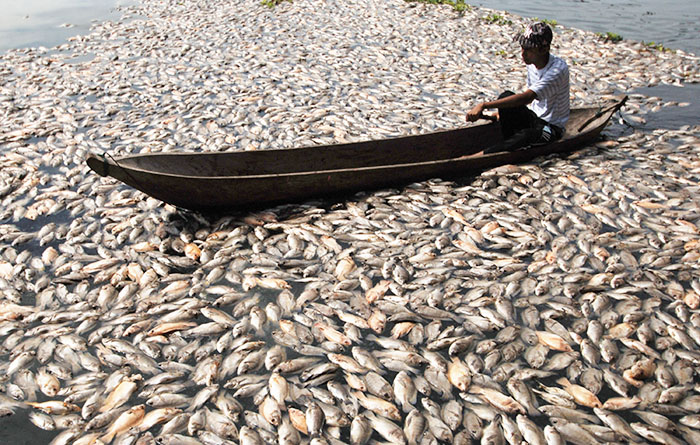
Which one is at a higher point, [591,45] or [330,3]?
[330,3]

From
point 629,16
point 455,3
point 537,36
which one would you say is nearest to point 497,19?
point 455,3

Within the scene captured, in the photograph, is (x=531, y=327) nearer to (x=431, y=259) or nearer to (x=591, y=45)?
(x=431, y=259)

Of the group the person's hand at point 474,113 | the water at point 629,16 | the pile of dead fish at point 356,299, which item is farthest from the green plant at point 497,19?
the person's hand at point 474,113

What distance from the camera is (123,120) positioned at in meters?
8.15

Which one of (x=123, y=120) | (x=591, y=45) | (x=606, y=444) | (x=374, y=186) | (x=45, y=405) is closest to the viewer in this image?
(x=606, y=444)

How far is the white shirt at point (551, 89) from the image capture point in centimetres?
579

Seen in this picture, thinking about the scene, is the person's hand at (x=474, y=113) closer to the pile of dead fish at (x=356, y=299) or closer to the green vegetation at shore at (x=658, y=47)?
the pile of dead fish at (x=356, y=299)

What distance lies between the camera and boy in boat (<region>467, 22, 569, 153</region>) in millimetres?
5562

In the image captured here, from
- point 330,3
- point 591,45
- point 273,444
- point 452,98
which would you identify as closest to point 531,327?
point 273,444

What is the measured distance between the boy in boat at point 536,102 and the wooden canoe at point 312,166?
168 millimetres

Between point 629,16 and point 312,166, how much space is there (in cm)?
1260

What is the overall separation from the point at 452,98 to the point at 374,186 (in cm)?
388

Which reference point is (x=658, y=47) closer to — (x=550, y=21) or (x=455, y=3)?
(x=550, y=21)

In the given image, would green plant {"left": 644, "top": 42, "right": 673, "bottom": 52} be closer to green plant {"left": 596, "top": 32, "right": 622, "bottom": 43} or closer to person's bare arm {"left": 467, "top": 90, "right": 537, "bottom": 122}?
green plant {"left": 596, "top": 32, "right": 622, "bottom": 43}
